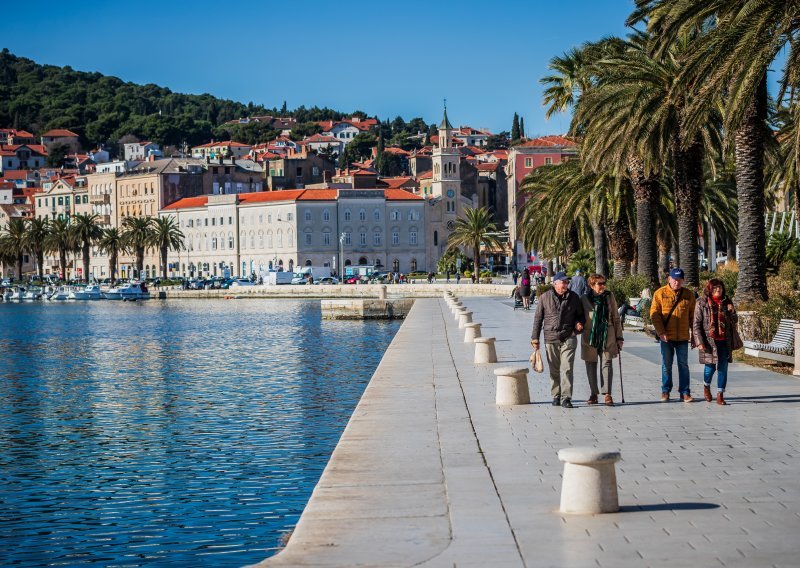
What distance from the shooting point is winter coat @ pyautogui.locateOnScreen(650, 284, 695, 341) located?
15914 mm

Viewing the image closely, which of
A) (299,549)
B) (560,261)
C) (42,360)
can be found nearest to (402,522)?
(299,549)

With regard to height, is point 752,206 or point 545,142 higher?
point 545,142

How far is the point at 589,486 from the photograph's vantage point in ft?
31.1

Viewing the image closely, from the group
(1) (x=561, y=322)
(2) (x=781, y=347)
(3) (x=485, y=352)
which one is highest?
(1) (x=561, y=322)

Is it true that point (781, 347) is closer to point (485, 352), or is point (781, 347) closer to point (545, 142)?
point (485, 352)

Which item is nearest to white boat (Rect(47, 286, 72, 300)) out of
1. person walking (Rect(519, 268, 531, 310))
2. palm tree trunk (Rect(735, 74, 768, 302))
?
person walking (Rect(519, 268, 531, 310))

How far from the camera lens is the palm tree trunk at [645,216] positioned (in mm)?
38156

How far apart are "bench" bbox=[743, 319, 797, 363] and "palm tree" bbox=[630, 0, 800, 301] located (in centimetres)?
299

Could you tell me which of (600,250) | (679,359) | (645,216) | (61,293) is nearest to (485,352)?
(679,359)

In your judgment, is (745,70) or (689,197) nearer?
(745,70)

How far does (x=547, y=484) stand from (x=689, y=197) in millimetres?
24479

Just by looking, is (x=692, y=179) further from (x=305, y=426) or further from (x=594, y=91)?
(x=305, y=426)

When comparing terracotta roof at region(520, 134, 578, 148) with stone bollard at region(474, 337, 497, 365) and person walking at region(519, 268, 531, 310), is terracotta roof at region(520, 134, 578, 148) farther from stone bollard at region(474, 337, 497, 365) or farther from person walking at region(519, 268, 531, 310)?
stone bollard at region(474, 337, 497, 365)

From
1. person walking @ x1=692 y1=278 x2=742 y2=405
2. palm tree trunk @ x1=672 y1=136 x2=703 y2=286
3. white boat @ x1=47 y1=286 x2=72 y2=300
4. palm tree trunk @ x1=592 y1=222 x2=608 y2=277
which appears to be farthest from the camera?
white boat @ x1=47 y1=286 x2=72 y2=300
